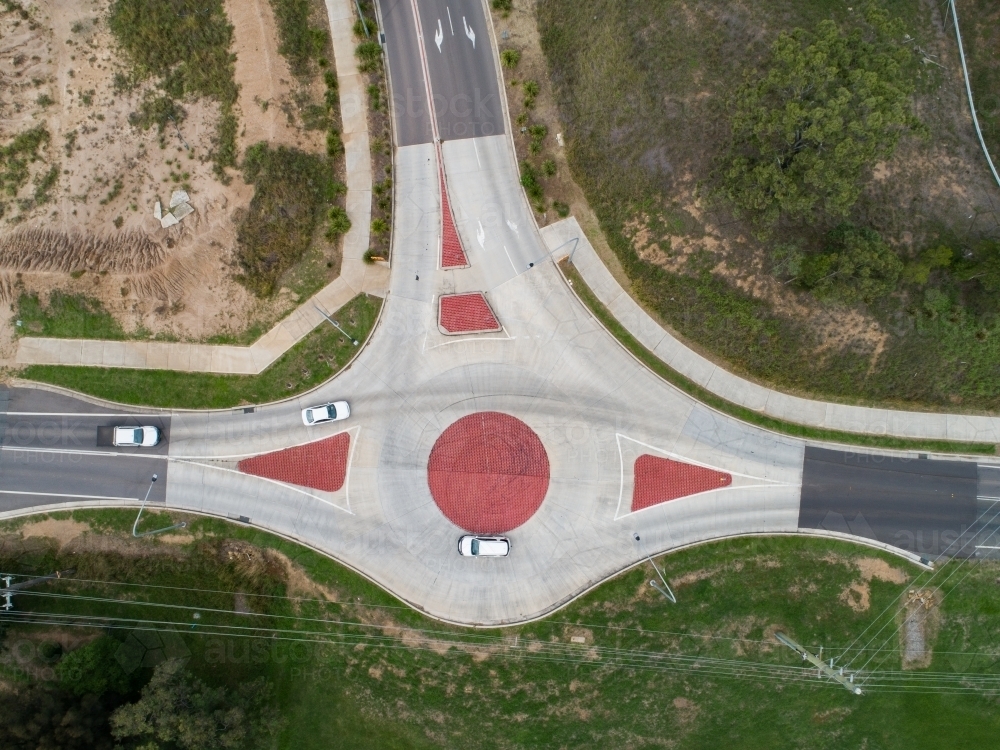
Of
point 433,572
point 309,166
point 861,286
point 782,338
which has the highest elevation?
point 309,166

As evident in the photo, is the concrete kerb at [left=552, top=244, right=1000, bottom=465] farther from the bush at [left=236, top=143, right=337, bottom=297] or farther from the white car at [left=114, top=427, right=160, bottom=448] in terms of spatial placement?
the white car at [left=114, top=427, right=160, bottom=448]

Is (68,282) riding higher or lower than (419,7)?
lower

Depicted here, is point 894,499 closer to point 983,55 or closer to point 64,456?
point 983,55

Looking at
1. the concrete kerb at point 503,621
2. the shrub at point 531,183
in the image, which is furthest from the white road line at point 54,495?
the shrub at point 531,183

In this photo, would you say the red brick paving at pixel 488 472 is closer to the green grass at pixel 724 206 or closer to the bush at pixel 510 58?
the green grass at pixel 724 206

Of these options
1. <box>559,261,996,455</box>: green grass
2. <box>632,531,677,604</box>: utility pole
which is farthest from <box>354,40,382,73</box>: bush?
<box>632,531,677,604</box>: utility pole

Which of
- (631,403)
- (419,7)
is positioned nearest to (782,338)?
(631,403)

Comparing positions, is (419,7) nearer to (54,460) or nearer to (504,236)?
(504,236)

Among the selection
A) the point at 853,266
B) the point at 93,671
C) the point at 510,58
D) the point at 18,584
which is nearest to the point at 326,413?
the point at 93,671
